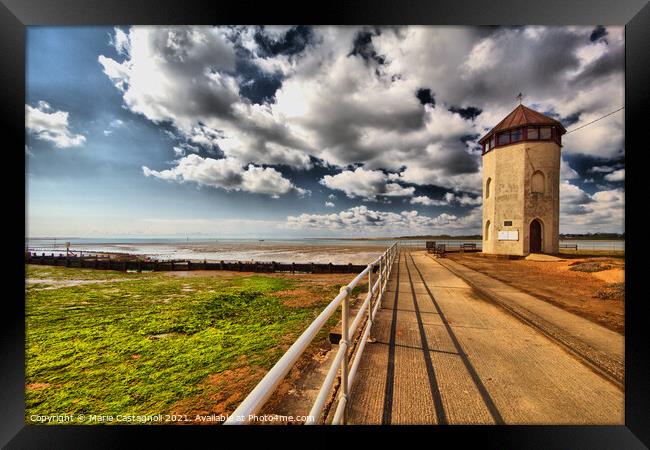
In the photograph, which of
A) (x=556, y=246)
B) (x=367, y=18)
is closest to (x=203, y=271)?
(x=367, y=18)

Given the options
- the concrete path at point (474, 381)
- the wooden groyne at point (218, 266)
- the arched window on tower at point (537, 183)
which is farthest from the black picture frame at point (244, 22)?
the arched window on tower at point (537, 183)

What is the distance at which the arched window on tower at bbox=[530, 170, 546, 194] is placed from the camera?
15836 mm

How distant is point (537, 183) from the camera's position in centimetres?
1588

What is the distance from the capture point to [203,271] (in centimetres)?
1816

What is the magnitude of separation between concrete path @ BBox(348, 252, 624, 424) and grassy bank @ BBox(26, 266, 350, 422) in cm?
186

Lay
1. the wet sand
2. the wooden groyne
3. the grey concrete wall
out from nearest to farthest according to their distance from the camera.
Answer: the grey concrete wall < the wooden groyne < the wet sand

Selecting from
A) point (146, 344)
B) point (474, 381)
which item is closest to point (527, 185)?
point (474, 381)

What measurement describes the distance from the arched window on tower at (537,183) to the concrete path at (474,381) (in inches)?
670

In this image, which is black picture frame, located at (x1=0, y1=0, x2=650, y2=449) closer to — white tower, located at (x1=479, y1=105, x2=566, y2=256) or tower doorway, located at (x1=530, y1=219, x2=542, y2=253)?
white tower, located at (x1=479, y1=105, x2=566, y2=256)

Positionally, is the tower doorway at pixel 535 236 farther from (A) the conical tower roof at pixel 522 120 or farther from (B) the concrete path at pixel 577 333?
(B) the concrete path at pixel 577 333

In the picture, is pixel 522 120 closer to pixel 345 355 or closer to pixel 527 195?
pixel 527 195

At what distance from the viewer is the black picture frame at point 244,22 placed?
2.26 metres

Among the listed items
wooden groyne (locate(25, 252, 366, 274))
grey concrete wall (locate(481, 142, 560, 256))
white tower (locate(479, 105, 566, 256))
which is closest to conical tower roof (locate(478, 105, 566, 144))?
white tower (locate(479, 105, 566, 256))

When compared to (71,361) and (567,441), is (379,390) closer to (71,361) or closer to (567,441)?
(567,441)
